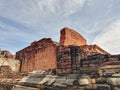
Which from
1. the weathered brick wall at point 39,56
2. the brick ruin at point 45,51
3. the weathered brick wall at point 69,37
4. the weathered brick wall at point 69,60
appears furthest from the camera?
the weathered brick wall at point 69,37

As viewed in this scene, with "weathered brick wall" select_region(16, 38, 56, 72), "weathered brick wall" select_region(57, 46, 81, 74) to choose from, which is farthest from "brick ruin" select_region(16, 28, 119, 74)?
"weathered brick wall" select_region(57, 46, 81, 74)

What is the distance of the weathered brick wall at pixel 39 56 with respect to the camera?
53.0 ft

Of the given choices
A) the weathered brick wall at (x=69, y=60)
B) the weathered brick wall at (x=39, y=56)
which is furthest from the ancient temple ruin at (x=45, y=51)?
the weathered brick wall at (x=69, y=60)

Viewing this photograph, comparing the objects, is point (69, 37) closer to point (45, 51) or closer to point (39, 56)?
point (45, 51)

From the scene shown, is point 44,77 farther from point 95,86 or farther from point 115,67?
point 115,67

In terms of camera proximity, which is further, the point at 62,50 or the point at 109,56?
the point at 62,50

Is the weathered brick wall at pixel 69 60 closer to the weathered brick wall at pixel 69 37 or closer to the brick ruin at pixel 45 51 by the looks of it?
the brick ruin at pixel 45 51

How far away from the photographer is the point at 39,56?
17453mm

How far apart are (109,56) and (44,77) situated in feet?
5.04

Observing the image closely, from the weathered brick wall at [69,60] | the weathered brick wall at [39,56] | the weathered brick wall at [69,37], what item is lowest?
the weathered brick wall at [69,60]

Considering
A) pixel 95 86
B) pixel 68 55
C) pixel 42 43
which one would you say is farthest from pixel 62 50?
pixel 42 43

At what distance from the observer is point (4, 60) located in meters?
19.5

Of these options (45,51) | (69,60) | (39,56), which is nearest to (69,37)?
(45,51)

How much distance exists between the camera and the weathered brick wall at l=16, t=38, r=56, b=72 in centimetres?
1616
